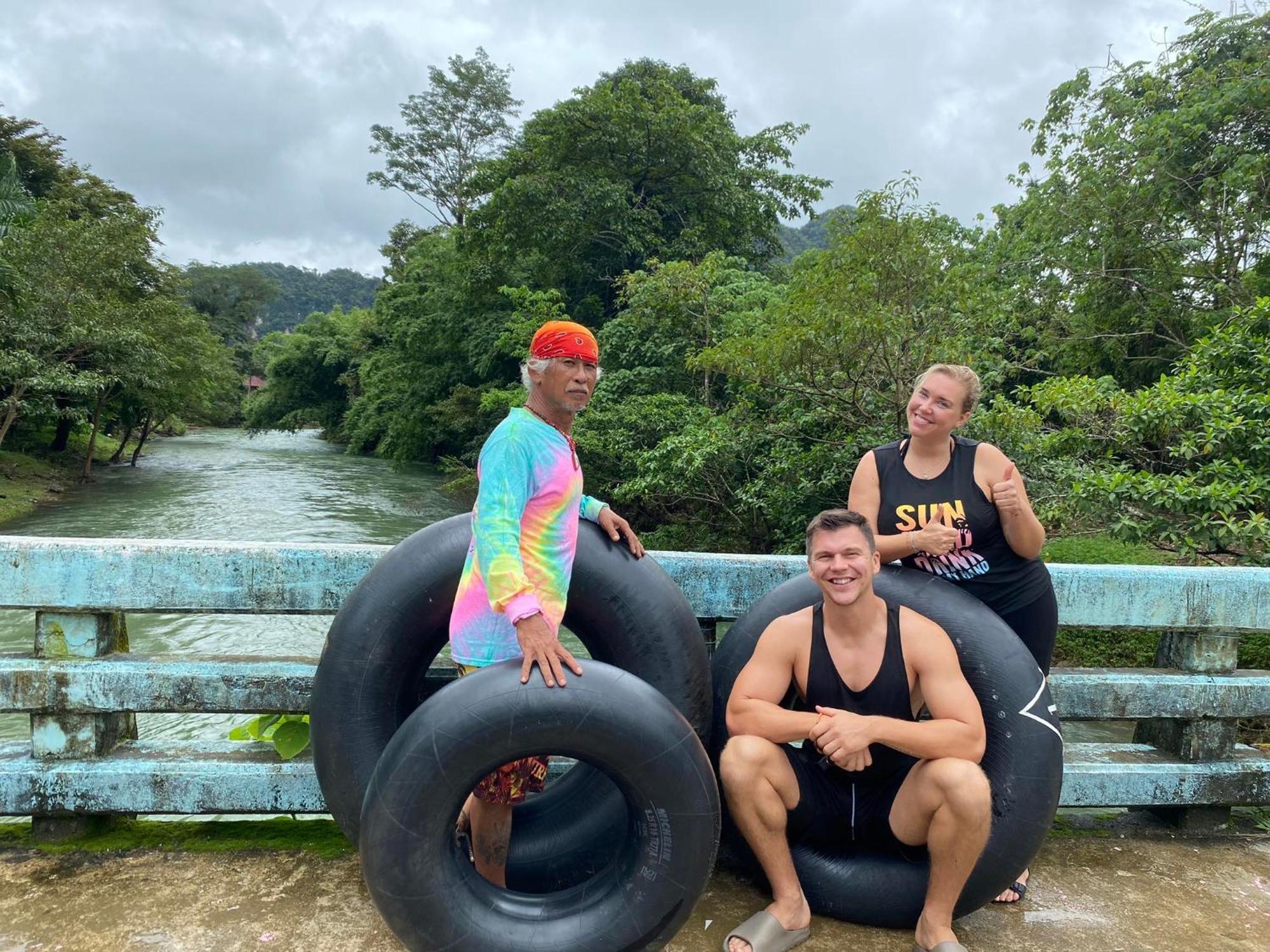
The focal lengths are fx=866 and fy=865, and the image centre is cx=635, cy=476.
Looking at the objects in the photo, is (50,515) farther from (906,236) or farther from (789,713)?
(789,713)

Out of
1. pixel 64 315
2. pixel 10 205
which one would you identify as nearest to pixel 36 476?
pixel 64 315

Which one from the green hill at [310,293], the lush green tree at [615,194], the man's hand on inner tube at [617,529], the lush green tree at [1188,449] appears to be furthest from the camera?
the green hill at [310,293]

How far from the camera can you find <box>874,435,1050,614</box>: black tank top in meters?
2.42

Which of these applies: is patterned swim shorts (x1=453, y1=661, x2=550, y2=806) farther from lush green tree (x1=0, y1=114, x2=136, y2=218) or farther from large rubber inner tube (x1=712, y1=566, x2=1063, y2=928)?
lush green tree (x1=0, y1=114, x2=136, y2=218)

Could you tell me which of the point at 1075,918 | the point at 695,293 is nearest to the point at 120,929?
the point at 1075,918

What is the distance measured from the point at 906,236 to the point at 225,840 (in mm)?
6797

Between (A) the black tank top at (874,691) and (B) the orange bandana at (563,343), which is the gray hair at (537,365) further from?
(A) the black tank top at (874,691)

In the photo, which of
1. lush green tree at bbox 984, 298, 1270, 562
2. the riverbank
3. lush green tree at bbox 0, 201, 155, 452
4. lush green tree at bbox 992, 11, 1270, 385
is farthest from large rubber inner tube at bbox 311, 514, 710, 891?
lush green tree at bbox 0, 201, 155, 452

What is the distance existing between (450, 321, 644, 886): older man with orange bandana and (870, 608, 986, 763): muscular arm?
2.69 feet

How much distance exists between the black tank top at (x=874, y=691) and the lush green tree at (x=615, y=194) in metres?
16.2

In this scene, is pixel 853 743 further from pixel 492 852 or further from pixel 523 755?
pixel 492 852

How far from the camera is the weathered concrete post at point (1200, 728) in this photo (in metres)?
2.82

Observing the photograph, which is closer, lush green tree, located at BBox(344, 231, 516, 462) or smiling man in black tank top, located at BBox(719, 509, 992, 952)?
smiling man in black tank top, located at BBox(719, 509, 992, 952)

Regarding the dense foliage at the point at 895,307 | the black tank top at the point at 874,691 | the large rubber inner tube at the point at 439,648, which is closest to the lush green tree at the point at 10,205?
the dense foliage at the point at 895,307
